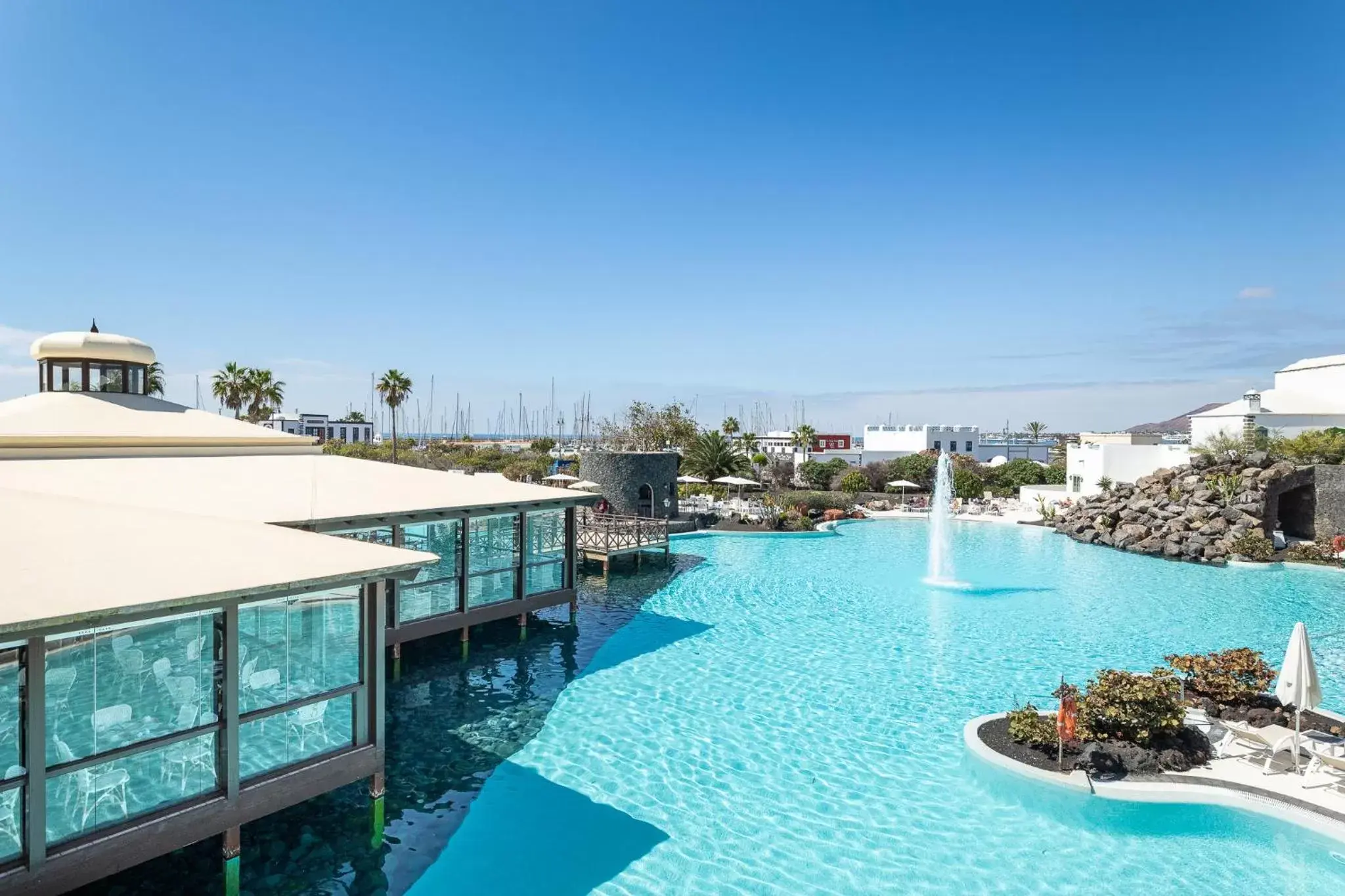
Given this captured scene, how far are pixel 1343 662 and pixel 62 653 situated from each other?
1909 centimetres

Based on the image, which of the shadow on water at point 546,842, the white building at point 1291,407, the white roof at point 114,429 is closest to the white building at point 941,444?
the white building at point 1291,407

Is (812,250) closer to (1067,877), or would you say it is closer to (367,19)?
(367,19)

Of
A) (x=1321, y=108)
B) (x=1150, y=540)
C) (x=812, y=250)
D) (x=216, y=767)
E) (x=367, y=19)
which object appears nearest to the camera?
(x=216, y=767)

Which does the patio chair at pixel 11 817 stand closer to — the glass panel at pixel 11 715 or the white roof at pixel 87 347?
the glass panel at pixel 11 715

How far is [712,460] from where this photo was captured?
40.3 meters

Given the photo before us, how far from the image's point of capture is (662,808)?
777cm

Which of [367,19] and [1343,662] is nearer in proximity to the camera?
[1343,662]

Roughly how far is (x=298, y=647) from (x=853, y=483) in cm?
3942

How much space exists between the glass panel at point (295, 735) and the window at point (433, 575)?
5.73m

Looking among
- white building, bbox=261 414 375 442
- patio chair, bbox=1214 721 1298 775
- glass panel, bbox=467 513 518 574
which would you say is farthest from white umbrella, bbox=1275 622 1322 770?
white building, bbox=261 414 375 442

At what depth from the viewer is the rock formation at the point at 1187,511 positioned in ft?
83.8

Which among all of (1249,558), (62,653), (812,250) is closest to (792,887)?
(62,653)

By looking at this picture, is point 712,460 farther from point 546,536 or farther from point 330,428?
point 330,428

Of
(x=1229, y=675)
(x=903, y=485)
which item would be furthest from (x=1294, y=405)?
(x=1229, y=675)
